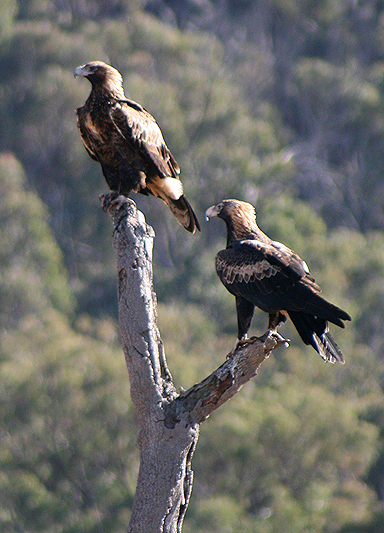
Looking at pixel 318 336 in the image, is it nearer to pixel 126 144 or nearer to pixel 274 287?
pixel 274 287

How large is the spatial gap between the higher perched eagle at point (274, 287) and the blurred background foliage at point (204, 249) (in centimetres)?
1536

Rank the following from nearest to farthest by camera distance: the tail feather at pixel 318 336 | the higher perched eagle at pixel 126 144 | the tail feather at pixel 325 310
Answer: the tail feather at pixel 325 310
the tail feather at pixel 318 336
the higher perched eagle at pixel 126 144

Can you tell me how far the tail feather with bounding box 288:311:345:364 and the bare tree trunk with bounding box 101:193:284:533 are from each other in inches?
18.9

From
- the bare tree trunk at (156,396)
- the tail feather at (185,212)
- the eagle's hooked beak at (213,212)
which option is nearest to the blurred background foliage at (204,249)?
the eagle's hooked beak at (213,212)

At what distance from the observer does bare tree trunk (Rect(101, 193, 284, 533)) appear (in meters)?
4.91

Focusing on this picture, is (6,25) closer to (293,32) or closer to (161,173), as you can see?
(293,32)

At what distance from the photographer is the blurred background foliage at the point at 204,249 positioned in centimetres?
2259

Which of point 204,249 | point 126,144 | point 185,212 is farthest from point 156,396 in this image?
point 204,249

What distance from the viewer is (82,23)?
48.2m

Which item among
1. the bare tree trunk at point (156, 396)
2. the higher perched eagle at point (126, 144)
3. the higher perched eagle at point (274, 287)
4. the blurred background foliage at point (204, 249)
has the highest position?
the blurred background foliage at point (204, 249)

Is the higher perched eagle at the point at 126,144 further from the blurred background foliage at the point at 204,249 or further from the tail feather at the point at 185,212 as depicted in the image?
the blurred background foliage at the point at 204,249

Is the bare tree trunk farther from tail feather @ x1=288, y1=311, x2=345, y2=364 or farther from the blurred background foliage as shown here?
the blurred background foliage

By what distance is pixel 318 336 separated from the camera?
227 inches

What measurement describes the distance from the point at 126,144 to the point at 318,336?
2.09 metres
